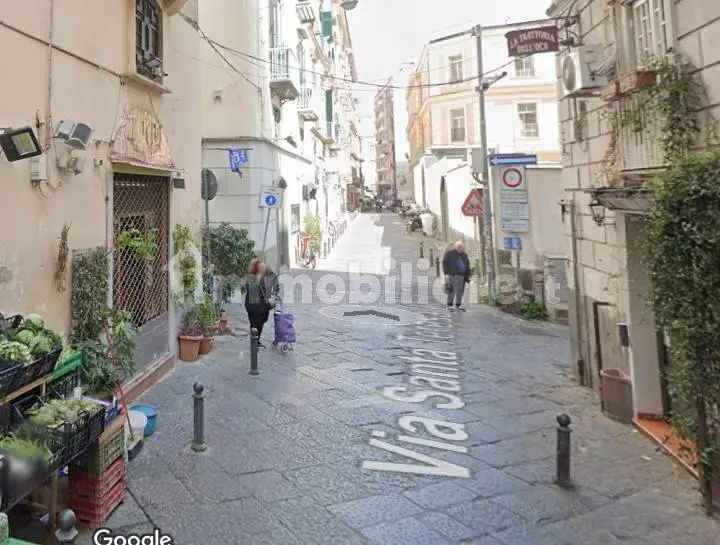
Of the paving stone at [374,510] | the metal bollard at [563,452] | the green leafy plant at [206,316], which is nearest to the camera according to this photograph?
the paving stone at [374,510]

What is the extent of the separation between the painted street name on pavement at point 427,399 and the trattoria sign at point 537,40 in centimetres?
474

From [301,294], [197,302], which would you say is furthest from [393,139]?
[197,302]

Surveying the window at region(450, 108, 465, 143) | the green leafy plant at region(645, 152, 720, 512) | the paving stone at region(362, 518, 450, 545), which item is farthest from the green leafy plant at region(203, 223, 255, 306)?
the window at region(450, 108, 465, 143)

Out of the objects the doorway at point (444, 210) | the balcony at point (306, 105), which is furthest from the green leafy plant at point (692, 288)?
the doorway at point (444, 210)

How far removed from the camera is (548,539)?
3.56 metres

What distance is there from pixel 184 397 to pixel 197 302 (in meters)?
2.62

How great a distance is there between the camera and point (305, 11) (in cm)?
1961

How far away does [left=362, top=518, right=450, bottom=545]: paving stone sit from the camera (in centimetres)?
350

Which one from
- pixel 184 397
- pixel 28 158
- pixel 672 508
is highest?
pixel 28 158

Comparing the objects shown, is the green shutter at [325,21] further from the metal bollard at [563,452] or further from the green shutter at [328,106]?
the metal bollard at [563,452]

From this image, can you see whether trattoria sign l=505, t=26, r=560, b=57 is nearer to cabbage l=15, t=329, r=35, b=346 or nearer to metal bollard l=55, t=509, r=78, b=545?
cabbage l=15, t=329, r=35, b=346

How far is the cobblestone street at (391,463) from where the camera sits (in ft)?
12.1

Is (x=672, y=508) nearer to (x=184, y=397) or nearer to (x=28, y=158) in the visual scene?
(x=184, y=397)

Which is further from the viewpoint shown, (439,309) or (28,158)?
(439,309)
